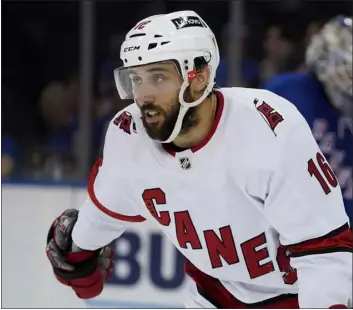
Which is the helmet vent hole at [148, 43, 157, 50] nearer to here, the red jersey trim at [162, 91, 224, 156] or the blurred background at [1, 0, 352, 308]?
the red jersey trim at [162, 91, 224, 156]

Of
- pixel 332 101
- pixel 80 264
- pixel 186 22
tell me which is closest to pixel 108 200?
pixel 80 264

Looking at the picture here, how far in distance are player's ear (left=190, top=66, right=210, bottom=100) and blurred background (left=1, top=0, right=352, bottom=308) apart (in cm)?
170

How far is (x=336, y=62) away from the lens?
279 cm

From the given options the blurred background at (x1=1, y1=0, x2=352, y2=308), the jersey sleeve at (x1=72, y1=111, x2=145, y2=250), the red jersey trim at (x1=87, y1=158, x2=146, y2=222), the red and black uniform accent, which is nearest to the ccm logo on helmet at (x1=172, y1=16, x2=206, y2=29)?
the jersey sleeve at (x1=72, y1=111, x2=145, y2=250)

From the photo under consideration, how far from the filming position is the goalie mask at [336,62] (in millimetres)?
2752

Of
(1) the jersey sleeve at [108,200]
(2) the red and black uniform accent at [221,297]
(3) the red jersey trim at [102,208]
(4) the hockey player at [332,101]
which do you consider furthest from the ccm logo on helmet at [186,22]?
(4) the hockey player at [332,101]

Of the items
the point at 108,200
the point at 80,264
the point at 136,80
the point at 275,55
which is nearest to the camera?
the point at 136,80

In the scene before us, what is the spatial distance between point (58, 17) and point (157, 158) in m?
2.15

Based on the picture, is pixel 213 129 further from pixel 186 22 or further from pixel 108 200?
pixel 108 200

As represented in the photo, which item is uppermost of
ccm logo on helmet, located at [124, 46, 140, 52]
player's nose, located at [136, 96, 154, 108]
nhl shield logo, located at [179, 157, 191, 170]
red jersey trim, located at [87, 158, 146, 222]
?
ccm logo on helmet, located at [124, 46, 140, 52]

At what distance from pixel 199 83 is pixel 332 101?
1.12 metres

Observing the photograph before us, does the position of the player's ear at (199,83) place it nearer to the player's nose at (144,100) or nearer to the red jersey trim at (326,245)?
the player's nose at (144,100)

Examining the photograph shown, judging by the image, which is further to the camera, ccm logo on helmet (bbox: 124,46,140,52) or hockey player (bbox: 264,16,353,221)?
hockey player (bbox: 264,16,353,221)

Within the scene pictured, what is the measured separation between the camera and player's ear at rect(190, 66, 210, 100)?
173 centimetres
